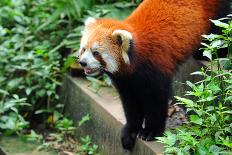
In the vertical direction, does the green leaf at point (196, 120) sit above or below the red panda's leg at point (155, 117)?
above

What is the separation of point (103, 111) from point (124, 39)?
1.24 meters

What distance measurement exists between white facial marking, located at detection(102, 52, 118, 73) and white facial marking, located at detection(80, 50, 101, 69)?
6 cm

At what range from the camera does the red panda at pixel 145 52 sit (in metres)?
5.34

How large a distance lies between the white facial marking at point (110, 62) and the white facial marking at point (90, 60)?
63 mm

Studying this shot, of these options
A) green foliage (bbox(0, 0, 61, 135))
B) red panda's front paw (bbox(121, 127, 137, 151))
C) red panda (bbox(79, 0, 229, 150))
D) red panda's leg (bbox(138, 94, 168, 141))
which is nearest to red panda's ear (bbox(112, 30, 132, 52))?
A: red panda (bbox(79, 0, 229, 150))

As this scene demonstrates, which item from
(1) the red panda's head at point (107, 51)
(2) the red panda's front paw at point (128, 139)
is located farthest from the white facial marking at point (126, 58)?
(2) the red panda's front paw at point (128, 139)

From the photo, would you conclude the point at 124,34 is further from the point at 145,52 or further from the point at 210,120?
the point at 210,120

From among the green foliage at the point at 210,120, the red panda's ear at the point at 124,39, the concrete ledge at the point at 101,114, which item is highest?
the red panda's ear at the point at 124,39

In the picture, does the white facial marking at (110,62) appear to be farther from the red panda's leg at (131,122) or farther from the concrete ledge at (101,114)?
A: the concrete ledge at (101,114)

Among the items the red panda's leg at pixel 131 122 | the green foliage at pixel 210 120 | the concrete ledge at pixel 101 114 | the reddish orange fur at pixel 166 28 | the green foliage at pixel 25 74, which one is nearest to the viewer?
the green foliage at pixel 210 120

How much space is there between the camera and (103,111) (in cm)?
634

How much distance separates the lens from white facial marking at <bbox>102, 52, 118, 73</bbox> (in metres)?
5.33

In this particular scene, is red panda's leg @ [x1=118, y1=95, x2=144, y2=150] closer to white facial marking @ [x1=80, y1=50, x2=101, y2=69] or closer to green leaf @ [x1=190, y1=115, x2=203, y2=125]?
white facial marking @ [x1=80, y1=50, x2=101, y2=69]

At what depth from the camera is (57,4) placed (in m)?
7.58
